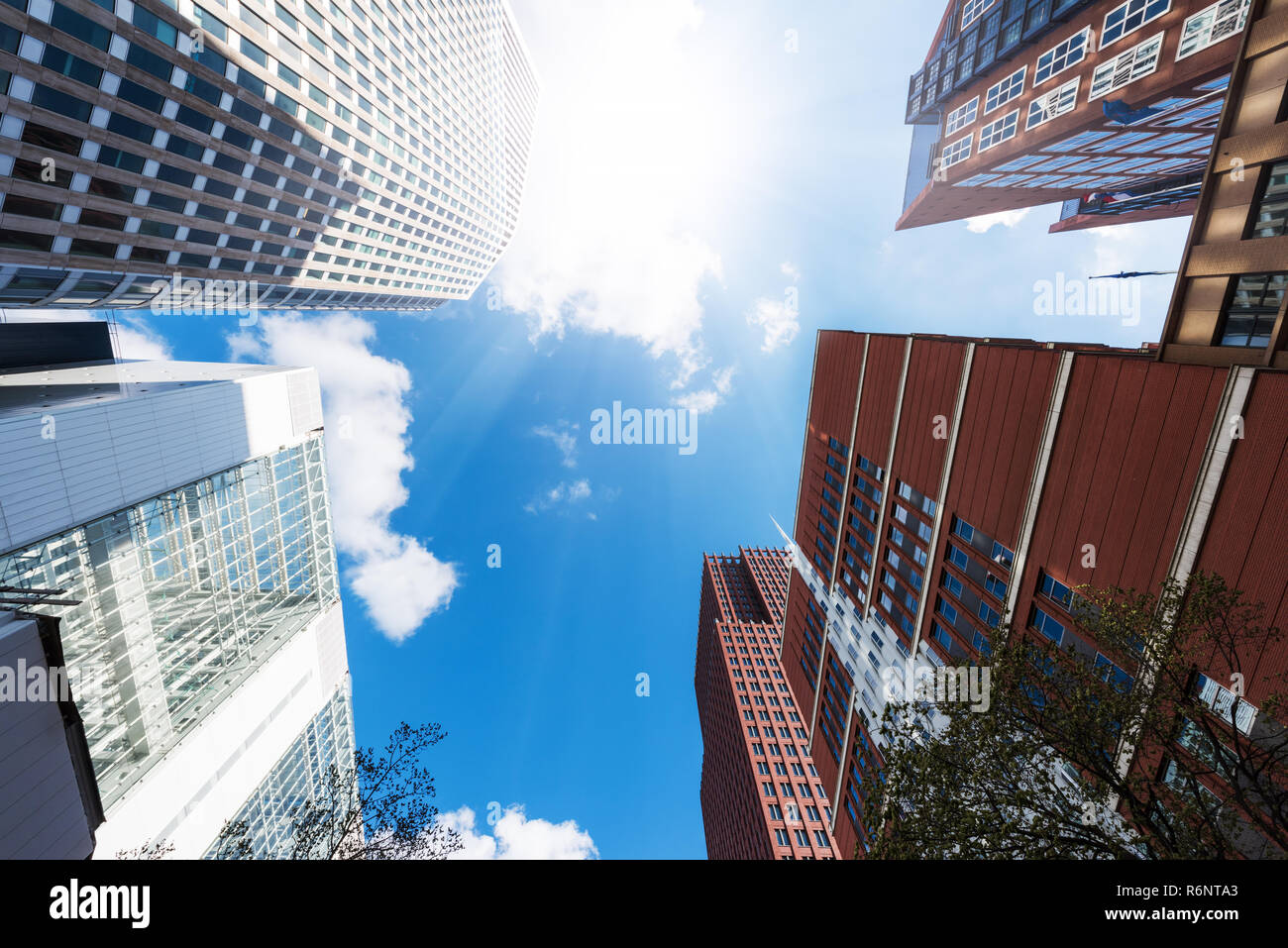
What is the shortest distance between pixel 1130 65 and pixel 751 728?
8367 cm

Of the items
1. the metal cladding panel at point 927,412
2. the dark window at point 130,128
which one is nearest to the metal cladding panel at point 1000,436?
the metal cladding panel at point 927,412

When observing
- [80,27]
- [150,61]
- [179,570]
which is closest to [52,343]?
[150,61]

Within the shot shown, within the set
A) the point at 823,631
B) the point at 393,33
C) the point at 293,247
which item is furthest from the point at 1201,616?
the point at 393,33

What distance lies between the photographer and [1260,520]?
13.7 metres

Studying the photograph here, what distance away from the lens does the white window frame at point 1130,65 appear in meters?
26.9

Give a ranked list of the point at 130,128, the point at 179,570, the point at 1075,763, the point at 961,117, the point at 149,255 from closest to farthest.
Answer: the point at 1075,763 < the point at 179,570 < the point at 130,128 < the point at 149,255 < the point at 961,117

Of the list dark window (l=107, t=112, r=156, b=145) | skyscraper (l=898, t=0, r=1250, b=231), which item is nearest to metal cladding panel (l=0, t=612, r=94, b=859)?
dark window (l=107, t=112, r=156, b=145)

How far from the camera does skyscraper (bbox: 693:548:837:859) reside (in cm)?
6303

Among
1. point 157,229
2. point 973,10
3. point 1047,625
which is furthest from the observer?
point 973,10

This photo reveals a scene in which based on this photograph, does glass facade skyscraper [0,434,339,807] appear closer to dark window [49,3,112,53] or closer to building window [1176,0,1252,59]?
dark window [49,3,112,53]

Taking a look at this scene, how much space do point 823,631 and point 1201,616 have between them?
3474 centimetres

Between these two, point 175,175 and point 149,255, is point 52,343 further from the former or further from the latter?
point 175,175

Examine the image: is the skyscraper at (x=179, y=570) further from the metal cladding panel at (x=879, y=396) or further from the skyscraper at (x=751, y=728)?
the skyscraper at (x=751, y=728)
